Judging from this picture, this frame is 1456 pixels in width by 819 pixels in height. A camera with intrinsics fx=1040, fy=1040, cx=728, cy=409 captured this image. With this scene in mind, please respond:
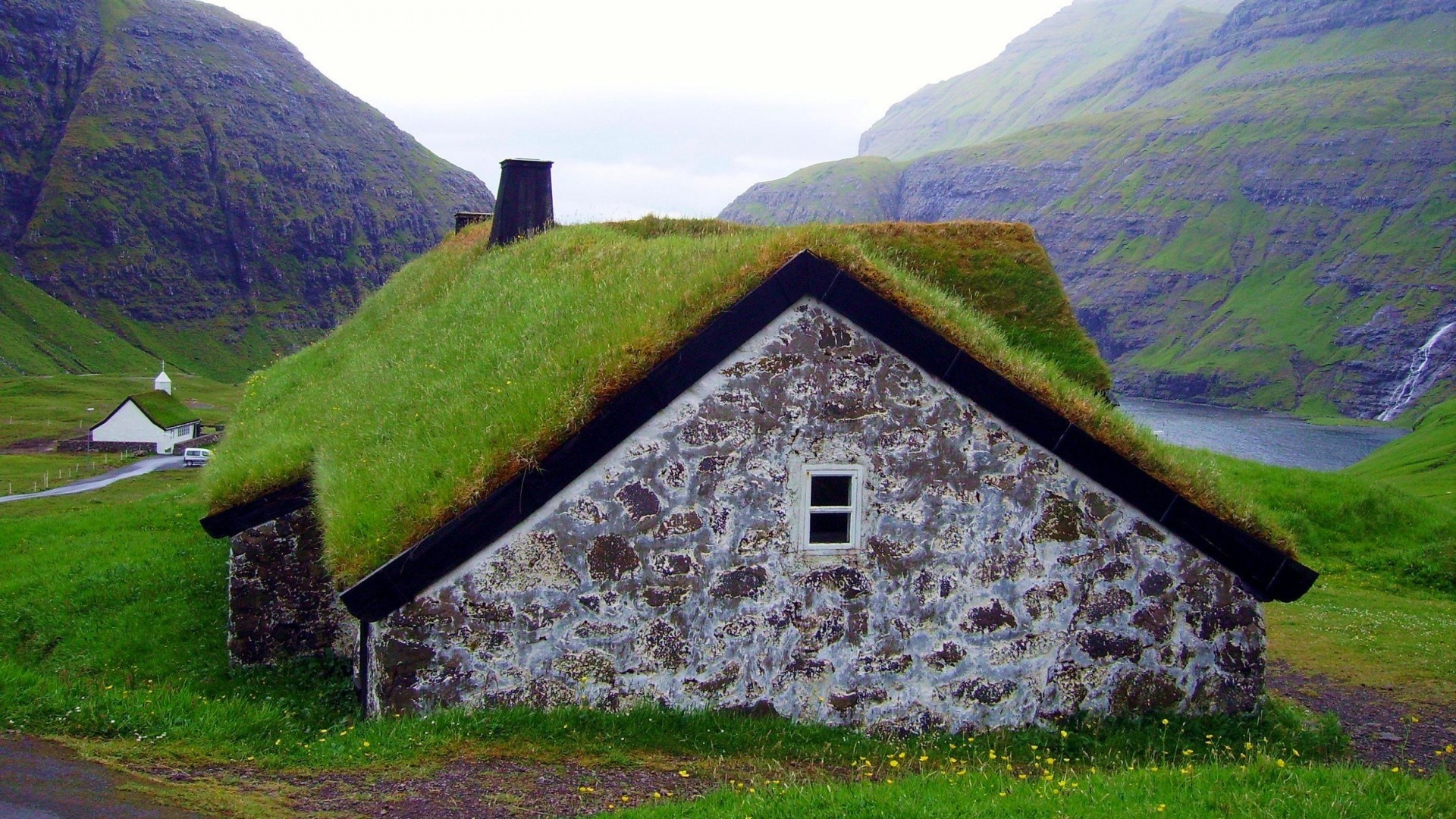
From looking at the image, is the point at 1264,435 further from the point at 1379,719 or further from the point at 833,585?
the point at 833,585

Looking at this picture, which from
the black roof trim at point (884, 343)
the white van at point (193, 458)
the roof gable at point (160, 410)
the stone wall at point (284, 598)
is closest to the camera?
the black roof trim at point (884, 343)

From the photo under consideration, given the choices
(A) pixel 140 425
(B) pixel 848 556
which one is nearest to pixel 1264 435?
(A) pixel 140 425

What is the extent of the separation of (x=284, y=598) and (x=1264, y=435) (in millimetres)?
148408

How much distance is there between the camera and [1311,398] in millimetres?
185750

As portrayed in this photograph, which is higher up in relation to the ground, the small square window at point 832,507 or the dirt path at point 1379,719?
the small square window at point 832,507

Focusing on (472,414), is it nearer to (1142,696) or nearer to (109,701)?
(109,701)

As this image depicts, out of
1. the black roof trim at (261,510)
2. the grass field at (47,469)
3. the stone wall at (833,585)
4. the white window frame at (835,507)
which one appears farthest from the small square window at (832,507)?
the grass field at (47,469)

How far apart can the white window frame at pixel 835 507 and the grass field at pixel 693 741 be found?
5.60 feet

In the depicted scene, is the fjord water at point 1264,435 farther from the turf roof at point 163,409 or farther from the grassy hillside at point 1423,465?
the turf roof at point 163,409

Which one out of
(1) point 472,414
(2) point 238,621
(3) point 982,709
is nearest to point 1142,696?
(3) point 982,709

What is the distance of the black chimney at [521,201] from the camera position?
21500mm

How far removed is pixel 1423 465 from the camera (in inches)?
2685

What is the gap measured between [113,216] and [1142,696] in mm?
223935

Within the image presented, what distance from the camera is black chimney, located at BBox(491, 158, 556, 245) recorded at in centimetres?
2150
